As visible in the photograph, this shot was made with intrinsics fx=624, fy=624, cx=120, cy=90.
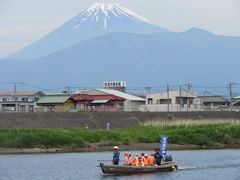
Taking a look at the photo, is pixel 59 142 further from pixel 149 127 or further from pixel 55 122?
pixel 55 122

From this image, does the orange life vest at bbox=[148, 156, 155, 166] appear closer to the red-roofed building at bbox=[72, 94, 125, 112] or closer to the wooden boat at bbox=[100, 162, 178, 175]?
the wooden boat at bbox=[100, 162, 178, 175]

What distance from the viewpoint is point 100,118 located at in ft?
Result: 272

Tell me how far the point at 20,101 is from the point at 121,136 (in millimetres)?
55036

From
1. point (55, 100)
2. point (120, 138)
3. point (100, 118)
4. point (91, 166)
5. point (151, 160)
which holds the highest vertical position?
point (55, 100)

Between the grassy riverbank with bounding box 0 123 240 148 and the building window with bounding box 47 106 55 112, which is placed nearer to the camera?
the grassy riverbank with bounding box 0 123 240 148

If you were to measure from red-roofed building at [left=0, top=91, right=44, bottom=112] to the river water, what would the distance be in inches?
2094

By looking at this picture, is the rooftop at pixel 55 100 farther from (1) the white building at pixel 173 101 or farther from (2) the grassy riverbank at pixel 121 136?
(2) the grassy riverbank at pixel 121 136

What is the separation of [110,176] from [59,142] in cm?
1745

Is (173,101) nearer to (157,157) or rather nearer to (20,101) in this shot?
(20,101)

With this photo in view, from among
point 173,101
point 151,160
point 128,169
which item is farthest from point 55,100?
point 128,169

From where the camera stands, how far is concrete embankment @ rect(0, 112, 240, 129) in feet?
243

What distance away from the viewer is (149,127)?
66.9m

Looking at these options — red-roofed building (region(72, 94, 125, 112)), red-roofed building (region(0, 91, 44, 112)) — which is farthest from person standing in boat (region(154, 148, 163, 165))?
red-roofed building (region(72, 94, 125, 112))

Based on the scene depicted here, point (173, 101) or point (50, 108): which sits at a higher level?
point (173, 101)
